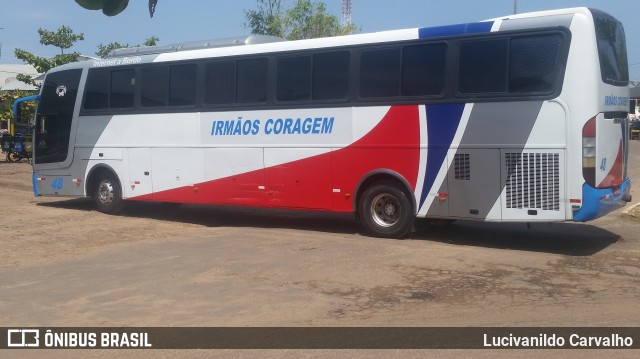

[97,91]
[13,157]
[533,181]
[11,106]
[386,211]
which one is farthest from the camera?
[11,106]

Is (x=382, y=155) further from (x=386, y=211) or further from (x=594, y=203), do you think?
(x=594, y=203)

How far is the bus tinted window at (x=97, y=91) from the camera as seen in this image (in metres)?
14.8

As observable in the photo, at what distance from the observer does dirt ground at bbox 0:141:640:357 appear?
6648mm

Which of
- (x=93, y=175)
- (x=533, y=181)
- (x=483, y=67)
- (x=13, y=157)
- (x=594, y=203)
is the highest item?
(x=483, y=67)

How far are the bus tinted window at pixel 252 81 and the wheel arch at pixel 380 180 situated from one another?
244 centimetres

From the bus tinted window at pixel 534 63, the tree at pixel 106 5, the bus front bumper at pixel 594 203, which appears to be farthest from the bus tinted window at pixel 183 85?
the tree at pixel 106 5

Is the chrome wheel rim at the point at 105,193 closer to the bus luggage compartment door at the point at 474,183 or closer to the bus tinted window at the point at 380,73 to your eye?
the bus tinted window at the point at 380,73

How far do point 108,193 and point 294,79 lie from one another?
5.36m

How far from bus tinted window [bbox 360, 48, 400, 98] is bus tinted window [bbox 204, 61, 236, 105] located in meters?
2.74

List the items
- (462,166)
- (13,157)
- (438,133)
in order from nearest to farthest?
(462,166)
(438,133)
(13,157)

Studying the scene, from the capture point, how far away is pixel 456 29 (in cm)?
1055

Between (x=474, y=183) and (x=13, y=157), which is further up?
(x=13, y=157)

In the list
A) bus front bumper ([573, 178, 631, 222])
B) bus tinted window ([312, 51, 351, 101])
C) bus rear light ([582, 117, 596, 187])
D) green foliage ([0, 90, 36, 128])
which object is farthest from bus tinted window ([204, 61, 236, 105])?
green foliage ([0, 90, 36, 128])

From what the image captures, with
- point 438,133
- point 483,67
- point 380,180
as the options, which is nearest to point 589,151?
point 483,67
